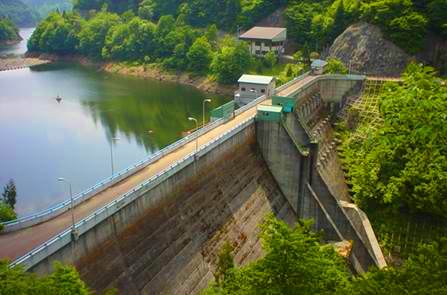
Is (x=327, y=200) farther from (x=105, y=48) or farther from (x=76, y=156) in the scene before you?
(x=105, y=48)

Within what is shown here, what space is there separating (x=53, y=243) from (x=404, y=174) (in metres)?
32.3

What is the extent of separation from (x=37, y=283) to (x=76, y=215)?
9.38 m

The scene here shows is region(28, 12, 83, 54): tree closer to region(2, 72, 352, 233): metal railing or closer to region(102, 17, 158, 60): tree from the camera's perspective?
region(102, 17, 158, 60): tree

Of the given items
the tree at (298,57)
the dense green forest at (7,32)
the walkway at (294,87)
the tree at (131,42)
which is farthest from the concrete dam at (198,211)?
the dense green forest at (7,32)

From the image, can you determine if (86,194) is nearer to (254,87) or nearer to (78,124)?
(254,87)

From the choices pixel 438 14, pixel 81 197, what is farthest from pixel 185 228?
pixel 438 14

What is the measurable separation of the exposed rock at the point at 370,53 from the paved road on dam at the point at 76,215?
144 feet

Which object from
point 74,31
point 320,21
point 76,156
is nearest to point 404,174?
point 76,156

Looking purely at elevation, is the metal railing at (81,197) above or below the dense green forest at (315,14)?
below

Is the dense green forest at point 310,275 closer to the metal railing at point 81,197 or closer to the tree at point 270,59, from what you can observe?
the metal railing at point 81,197

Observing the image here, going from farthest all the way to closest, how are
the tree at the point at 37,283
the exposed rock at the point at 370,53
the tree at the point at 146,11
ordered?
the tree at the point at 146,11 < the exposed rock at the point at 370,53 < the tree at the point at 37,283

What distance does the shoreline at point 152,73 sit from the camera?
96.4 meters

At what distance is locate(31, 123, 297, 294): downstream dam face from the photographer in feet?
72.3

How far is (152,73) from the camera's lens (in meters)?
112
